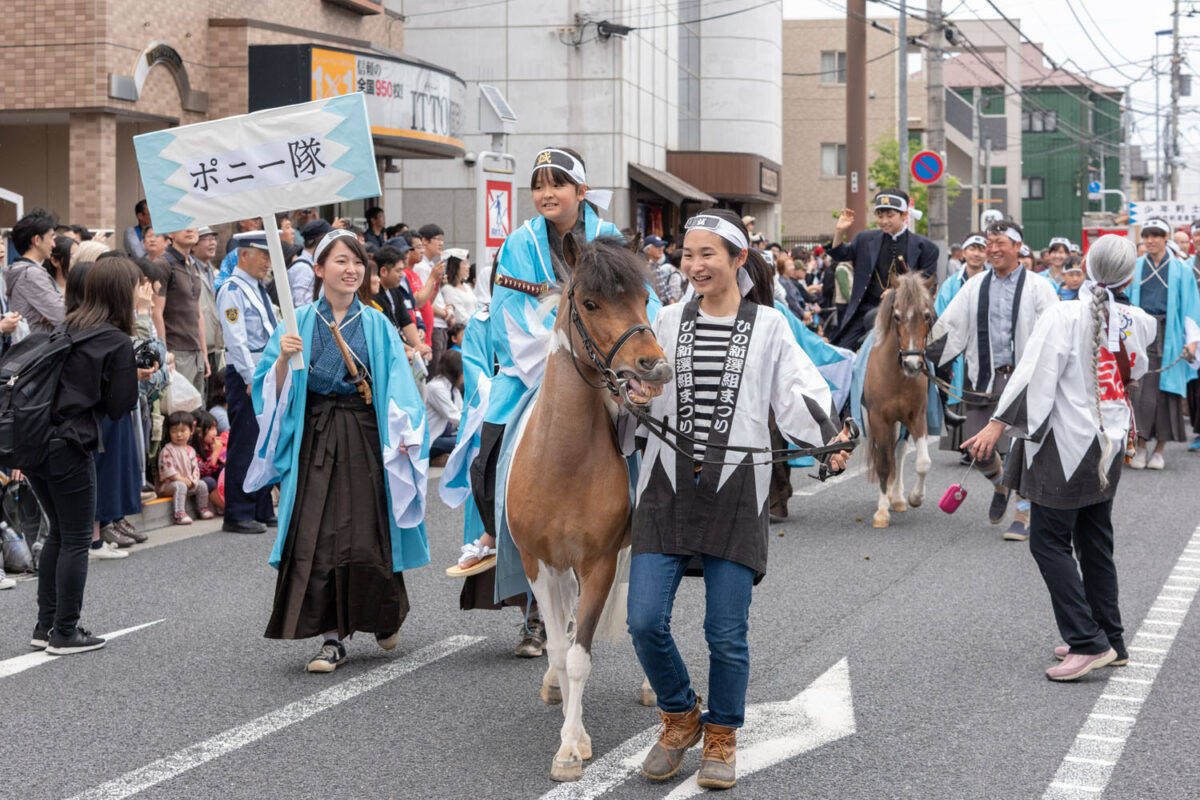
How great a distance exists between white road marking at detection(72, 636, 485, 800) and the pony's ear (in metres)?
2.27

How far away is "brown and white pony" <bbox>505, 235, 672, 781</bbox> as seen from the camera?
5.13 meters

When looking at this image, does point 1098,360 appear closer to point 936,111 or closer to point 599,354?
point 599,354

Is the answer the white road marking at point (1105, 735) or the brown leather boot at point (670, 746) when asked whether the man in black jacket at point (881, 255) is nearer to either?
the white road marking at point (1105, 735)

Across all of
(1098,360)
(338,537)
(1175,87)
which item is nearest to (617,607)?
(338,537)

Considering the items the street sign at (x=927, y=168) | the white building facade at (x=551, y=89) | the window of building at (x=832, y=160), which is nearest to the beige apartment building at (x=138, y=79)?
the street sign at (x=927, y=168)

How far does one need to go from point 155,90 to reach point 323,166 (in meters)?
12.6

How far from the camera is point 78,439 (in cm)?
697

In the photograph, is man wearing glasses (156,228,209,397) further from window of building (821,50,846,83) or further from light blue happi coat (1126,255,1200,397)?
→ window of building (821,50,846,83)

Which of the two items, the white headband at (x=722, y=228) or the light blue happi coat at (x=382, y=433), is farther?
the light blue happi coat at (x=382, y=433)

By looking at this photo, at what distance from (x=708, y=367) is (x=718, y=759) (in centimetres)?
142

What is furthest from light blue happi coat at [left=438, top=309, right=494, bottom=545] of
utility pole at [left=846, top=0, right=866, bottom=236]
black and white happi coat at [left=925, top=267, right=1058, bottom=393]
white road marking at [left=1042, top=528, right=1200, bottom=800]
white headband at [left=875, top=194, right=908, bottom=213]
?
utility pole at [left=846, top=0, right=866, bottom=236]

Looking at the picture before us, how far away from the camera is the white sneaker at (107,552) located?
9.58m

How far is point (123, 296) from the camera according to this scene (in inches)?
284

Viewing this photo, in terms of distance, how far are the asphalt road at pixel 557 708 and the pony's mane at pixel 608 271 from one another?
1800mm
